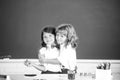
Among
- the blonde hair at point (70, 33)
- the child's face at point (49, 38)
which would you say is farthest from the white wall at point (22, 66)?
the child's face at point (49, 38)

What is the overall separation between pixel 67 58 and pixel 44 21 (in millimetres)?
785

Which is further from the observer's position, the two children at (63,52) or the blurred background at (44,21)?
the blurred background at (44,21)

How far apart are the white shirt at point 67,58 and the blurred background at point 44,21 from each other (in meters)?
0.49

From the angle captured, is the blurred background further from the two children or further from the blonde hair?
the two children

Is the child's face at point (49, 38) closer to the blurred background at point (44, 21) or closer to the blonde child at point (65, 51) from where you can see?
the blonde child at point (65, 51)

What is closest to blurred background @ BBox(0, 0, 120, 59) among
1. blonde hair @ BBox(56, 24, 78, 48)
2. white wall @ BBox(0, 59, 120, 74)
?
white wall @ BBox(0, 59, 120, 74)

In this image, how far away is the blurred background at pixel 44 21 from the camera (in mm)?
3834

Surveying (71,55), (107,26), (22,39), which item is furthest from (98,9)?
(22,39)

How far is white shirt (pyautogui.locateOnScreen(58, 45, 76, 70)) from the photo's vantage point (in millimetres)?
3293

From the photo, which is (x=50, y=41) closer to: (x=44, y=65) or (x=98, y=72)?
(x=44, y=65)

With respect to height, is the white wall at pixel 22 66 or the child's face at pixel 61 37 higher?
the child's face at pixel 61 37

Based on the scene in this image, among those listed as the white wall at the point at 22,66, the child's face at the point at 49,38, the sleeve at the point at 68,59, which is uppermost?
the child's face at the point at 49,38

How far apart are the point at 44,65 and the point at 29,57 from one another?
0.56 meters

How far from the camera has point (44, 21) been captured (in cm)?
381
